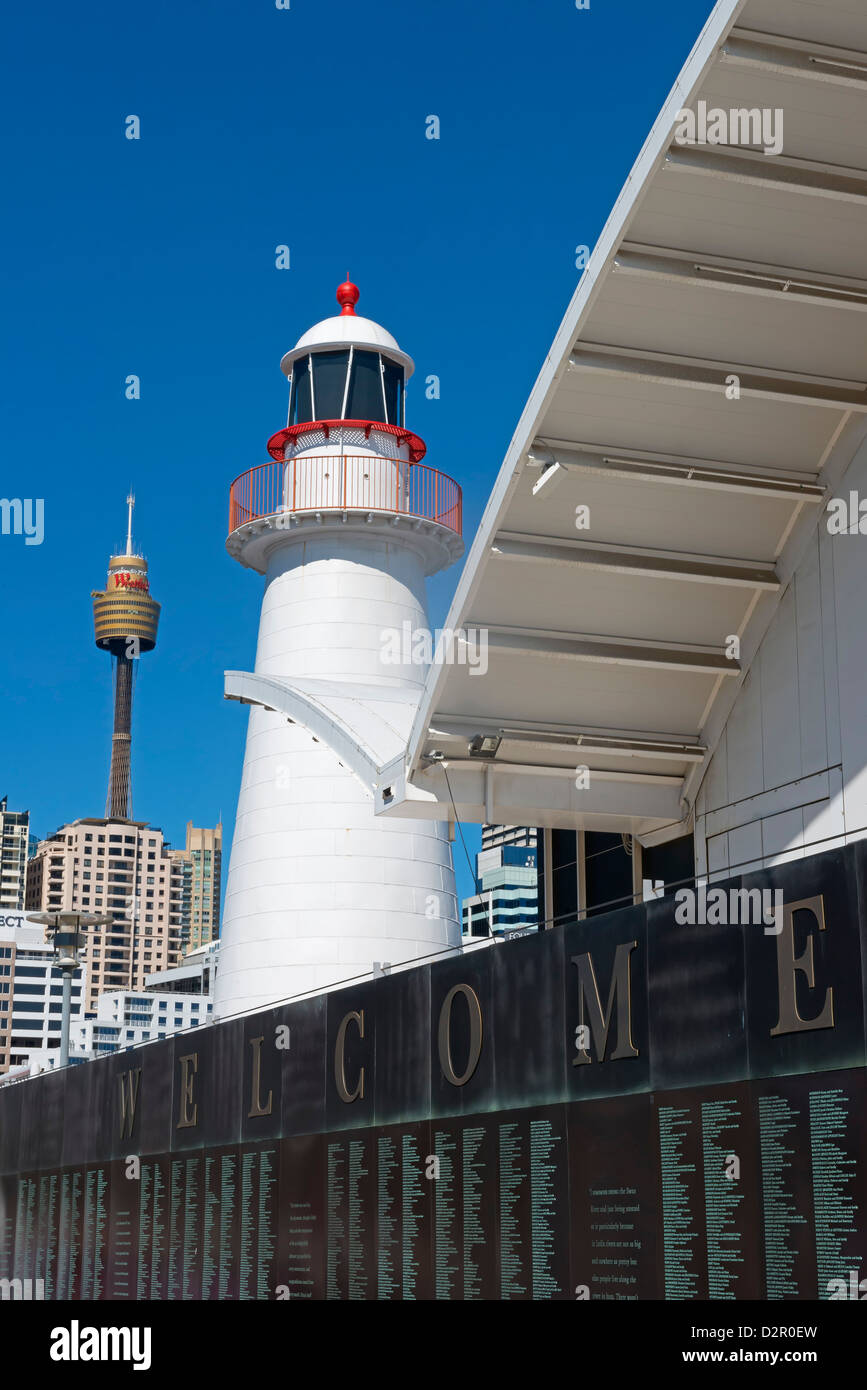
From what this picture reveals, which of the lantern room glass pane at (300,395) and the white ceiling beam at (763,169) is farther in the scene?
the lantern room glass pane at (300,395)

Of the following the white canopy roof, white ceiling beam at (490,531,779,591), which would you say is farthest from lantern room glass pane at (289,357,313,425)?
white ceiling beam at (490,531,779,591)

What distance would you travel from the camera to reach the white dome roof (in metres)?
33.0

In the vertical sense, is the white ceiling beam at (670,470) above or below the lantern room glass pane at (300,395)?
below

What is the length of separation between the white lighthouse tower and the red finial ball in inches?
1.5

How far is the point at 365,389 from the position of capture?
33.1 m

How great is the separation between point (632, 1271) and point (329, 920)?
15.1 metres

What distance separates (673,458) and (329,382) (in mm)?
15777

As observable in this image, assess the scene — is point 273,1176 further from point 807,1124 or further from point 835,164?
point 835,164

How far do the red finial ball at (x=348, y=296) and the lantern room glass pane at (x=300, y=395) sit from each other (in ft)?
5.11

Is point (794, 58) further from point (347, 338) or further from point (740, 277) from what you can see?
point (347, 338)

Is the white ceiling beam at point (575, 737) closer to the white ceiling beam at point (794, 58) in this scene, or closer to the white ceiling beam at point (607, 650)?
the white ceiling beam at point (607, 650)

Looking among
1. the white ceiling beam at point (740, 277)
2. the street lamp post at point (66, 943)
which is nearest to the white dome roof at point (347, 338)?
the street lamp post at point (66, 943)

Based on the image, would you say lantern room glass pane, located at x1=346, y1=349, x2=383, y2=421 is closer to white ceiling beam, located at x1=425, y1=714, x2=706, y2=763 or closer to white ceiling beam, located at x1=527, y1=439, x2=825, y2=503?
white ceiling beam, located at x1=425, y1=714, x2=706, y2=763

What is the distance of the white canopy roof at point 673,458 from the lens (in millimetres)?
15305
